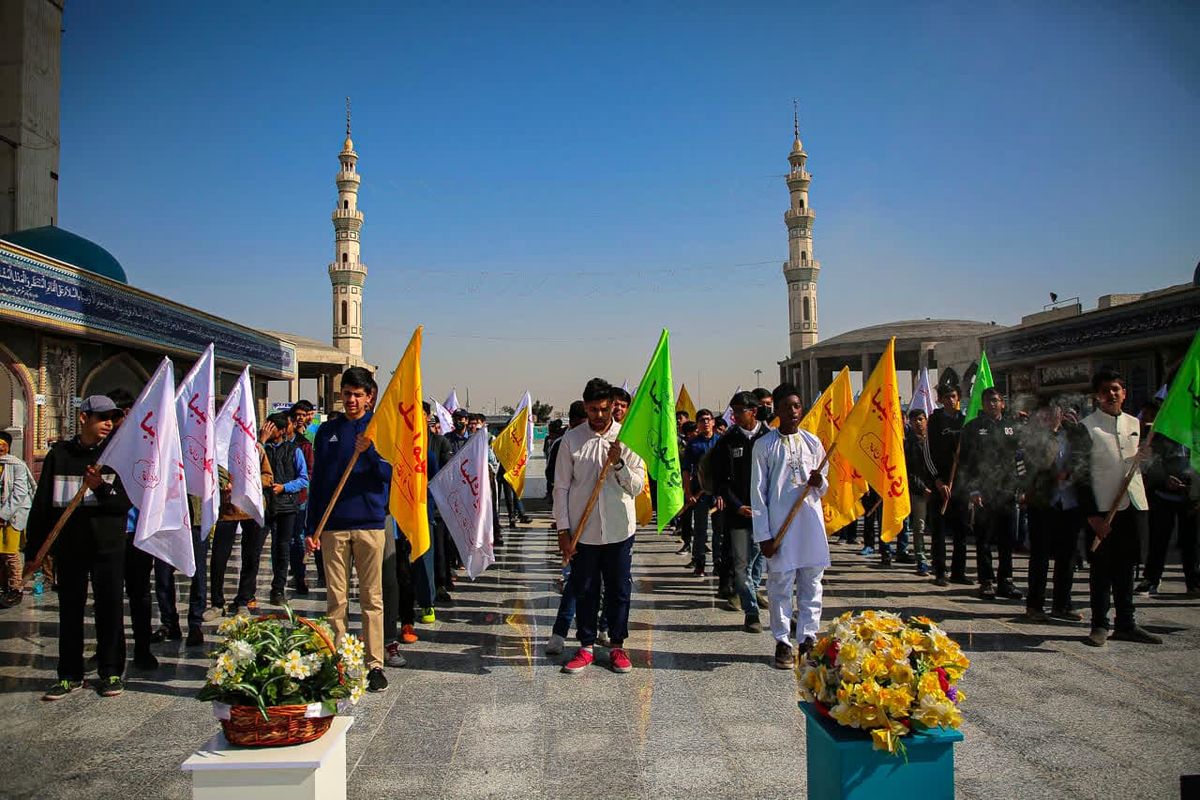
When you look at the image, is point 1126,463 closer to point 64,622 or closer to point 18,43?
point 64,622

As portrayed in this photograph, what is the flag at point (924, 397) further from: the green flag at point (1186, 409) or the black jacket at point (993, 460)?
the green flag at point (1186, 409)

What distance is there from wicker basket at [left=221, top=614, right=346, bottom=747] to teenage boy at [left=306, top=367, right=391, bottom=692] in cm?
204

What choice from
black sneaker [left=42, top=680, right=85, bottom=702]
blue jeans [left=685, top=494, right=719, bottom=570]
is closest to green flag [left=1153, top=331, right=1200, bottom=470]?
blue jeans [left=685, top=494, right=719, bottom=570]

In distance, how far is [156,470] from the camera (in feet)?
16.7

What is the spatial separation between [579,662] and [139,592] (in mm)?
3017

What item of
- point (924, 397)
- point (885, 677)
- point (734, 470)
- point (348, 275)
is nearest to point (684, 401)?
point (924, 397)

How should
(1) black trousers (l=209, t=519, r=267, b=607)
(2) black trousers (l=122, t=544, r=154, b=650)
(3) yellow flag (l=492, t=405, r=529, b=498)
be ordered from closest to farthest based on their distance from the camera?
(2) black trousers (l=122, t=544, r=154, b=650) < (1) black trousers (l=209, t=519, r=267, b=607) < (3) yellow flag (l=492, t=405, r=529, b=498)

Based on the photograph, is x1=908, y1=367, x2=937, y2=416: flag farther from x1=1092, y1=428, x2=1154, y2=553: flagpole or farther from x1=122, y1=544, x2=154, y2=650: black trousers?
x1=122, y1=544, x2=154, y2=650: black trousers

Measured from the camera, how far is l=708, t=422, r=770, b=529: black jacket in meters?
6.68

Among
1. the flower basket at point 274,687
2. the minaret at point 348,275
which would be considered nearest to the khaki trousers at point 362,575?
the flower basket at point 274,687

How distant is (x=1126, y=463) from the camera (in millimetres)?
5922

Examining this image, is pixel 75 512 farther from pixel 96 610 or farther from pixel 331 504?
pixel 331 504

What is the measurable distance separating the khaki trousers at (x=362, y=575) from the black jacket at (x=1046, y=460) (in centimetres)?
520

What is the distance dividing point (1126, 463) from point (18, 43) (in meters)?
27.0
